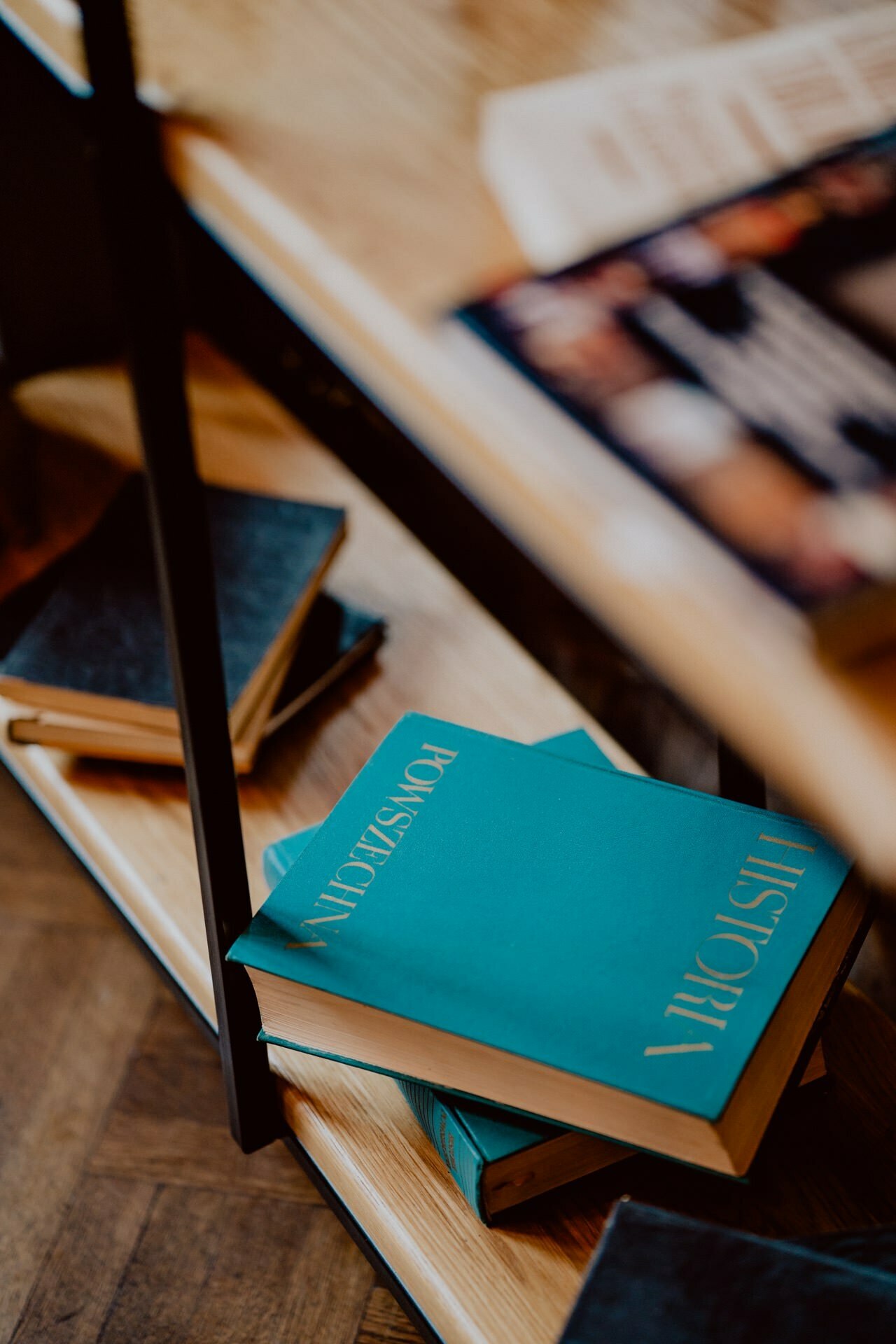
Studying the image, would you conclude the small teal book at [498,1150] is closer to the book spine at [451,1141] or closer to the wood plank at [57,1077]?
the book spine at [451,1141]

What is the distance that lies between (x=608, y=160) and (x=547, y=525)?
0.14 meters

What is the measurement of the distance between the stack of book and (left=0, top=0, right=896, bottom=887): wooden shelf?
389 millimetres

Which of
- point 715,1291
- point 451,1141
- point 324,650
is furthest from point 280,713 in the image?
point 715,1291

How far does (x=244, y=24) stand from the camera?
38 centimetres

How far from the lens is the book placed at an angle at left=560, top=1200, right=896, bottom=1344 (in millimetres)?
370

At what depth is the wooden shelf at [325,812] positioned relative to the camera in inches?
20.2

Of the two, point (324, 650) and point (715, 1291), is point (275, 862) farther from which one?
point (715, 1291)

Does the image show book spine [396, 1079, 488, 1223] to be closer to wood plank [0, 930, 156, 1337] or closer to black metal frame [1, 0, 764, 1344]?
black metal frame [1, 0, 764, 1344]

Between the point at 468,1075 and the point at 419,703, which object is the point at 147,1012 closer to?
the point at 419,703

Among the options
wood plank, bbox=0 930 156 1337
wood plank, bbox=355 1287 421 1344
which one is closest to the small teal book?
wood plank, bbox=355 1287 421 1344

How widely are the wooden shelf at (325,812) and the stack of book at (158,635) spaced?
28mm

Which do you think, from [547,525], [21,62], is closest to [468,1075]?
[547,525]

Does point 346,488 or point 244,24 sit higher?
point 244,24

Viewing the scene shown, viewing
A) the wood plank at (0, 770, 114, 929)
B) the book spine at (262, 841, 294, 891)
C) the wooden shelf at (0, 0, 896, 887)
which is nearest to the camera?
the wooden shelf at (0, 0, 896, 887)
